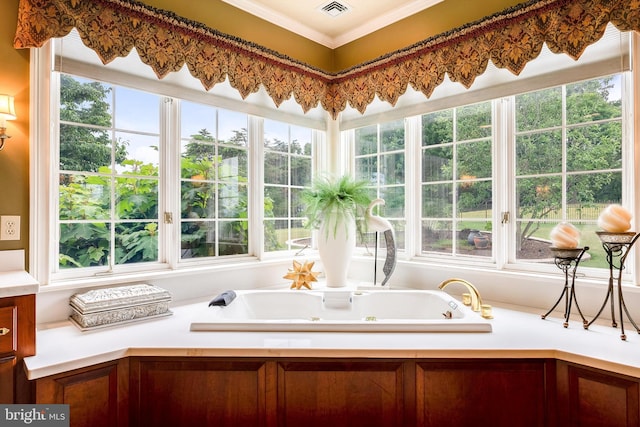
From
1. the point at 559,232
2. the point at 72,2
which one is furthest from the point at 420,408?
the point at 72,2

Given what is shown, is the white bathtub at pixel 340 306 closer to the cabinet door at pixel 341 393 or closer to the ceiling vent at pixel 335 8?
the cabinet door at pixel 341 393

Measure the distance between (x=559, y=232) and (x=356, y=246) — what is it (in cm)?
158

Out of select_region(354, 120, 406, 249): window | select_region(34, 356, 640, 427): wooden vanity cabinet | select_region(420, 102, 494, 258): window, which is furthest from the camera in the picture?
select_region(354, 120, 406, 249): window

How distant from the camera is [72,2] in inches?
68.4

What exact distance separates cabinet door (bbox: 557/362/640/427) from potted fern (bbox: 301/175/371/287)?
1428 mm

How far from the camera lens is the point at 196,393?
1502mm

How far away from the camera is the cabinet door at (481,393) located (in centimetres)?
146

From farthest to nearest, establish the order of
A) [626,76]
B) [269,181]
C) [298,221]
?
[298,221] < [269,181] < [626,76]

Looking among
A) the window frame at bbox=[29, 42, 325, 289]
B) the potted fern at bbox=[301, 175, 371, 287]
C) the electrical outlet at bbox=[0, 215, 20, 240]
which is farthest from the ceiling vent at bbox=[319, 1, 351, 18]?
the electrical outlet at bbox=[0, 215, 20, 240]

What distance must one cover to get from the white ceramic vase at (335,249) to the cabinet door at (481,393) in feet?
3.82

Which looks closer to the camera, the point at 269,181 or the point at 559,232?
the point at 559,232

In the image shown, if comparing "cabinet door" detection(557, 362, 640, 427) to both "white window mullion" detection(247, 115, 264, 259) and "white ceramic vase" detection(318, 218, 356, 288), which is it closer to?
"white ceramic vase" detection(318, 218, 356, 288)

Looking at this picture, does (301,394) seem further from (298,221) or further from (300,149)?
(300,149)

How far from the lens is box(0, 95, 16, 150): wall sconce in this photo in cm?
154
